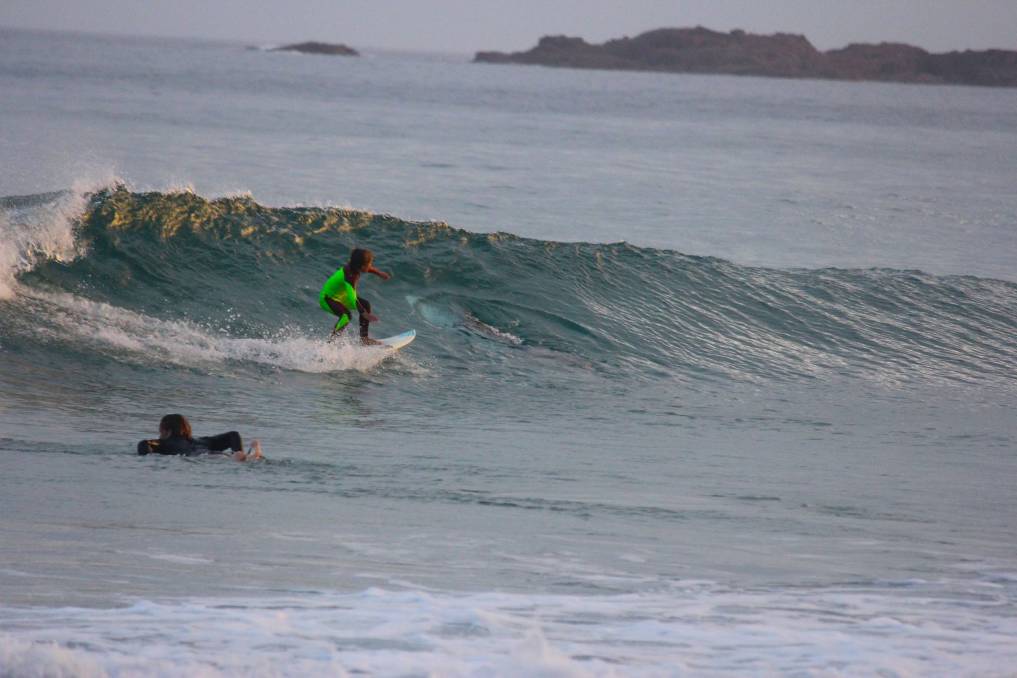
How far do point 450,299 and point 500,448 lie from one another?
6098mm

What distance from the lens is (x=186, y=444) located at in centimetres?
790

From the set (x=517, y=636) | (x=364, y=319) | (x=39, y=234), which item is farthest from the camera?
(x=39, y=234)

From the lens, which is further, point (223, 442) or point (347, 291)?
point (347, 291)

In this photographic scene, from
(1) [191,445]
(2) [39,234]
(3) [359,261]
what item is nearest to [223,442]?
(1) [191,445]

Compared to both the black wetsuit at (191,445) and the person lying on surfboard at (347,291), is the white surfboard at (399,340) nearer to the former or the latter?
the person lying on surfboard at (347,291)

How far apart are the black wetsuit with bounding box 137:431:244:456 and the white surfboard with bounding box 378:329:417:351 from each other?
13.4 ft

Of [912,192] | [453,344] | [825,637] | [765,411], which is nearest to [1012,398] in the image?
[765,411]

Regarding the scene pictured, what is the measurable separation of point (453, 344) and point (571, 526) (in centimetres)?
637

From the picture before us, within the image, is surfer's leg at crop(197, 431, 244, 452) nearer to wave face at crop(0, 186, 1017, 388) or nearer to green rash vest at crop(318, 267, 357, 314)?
wave face at crop(0, 186, 1017, 388)

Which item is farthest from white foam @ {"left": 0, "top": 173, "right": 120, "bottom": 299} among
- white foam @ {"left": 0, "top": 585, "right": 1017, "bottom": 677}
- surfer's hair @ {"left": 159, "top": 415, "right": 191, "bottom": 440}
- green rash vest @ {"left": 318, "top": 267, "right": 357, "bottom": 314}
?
white foam @ {"left": 0, "top": 585, "right": 1017, "bottom": 677}

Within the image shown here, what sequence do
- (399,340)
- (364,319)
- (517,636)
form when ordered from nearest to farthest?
1. (517,636)
2. (364,319)
3. (399,340)

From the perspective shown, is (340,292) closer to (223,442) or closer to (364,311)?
(364,311)

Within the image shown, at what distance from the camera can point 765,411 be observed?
11.0 metres

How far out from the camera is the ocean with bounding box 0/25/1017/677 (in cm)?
519
